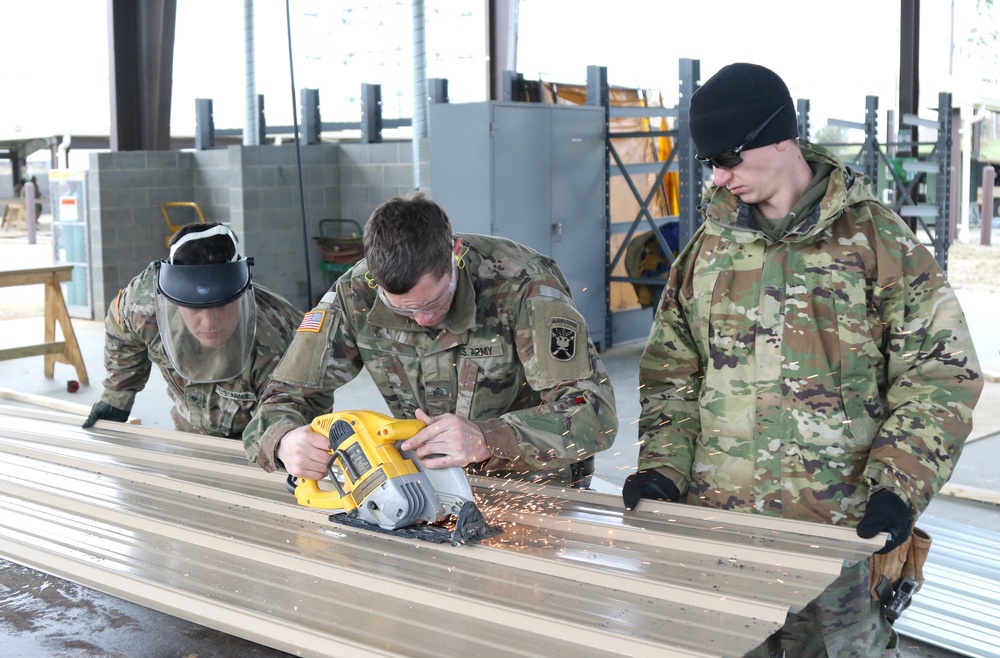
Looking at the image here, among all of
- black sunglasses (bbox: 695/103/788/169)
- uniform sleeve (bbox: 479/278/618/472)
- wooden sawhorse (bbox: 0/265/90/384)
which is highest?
black sunglasses (bbox: 695/103/788/169)

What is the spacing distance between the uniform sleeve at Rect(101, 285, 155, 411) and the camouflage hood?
6.33 feet

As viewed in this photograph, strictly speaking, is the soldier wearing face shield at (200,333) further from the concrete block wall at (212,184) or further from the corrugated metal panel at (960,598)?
the concrete block wall at (212,184)

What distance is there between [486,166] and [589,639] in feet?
18.7

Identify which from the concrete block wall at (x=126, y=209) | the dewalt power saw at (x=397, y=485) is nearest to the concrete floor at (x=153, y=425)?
the dewalt power saw at (x=397, y=485)

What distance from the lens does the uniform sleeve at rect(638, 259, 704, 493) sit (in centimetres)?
224

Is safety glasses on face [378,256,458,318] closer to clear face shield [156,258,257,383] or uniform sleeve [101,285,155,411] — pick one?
clear face shield [156,258,257,383]

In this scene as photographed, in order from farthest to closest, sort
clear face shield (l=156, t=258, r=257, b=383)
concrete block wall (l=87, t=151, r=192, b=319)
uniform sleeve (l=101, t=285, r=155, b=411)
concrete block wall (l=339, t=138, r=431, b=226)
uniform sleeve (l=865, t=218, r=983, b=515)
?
concrete block wall (l=339, t=138, r=431, b=226) < concrete block wall (l=87, t=151, r=192, b=319) < uniform sleeve (l=101, t=285, r=155, b=411) < clear face shield (l=156, t=258, r=257, b=383) < uniform sleeve (l=865, t=218, r=983, b=515)

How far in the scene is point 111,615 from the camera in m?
1.86

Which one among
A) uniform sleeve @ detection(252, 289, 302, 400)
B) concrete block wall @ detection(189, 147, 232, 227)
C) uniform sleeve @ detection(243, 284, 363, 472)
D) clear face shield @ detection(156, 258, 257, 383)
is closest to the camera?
uniform sleeve @ detection(243, 284, 363, 472)

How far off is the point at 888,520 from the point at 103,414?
8.13ft

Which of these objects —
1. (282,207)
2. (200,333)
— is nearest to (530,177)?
(282,207)

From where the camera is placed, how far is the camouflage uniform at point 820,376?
1932 millimetres

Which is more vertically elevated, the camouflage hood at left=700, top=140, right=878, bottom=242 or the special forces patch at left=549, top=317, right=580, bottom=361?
the camouflage hood at left=700, top=140, right=878, bottom=242

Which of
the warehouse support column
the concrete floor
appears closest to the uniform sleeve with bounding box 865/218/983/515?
the concrete floor
